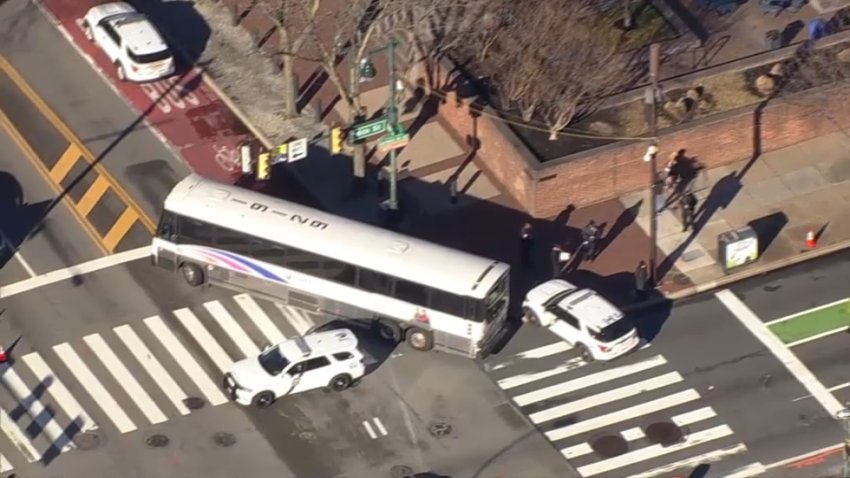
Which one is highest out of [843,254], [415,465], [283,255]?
[283,255]

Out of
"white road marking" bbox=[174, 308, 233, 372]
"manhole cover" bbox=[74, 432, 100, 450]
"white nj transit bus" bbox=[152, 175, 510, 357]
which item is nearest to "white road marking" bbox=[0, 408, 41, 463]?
"manhole cover" bbox=[74, 432, 100, 450]

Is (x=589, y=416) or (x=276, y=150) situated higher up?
(x=276, y=150)

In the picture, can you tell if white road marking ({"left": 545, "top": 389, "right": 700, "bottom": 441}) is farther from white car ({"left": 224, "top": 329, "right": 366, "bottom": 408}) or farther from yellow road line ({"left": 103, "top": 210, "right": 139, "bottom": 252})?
yellow road line ({"left": 103, "top": 210, "right": 139, "bottom": 252})

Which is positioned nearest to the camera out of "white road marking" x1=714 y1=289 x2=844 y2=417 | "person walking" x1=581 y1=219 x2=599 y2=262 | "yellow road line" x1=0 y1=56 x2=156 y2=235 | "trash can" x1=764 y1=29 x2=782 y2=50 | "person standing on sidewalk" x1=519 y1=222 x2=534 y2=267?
"white road marking" x1=714 y1=289 x2=844 y2=417

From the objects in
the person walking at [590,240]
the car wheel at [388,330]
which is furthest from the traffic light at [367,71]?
the car wheel at [388,330]

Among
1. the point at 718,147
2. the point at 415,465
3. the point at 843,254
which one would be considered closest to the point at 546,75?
the point at 718,147

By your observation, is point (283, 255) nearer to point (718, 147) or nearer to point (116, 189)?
point (116, 189)
